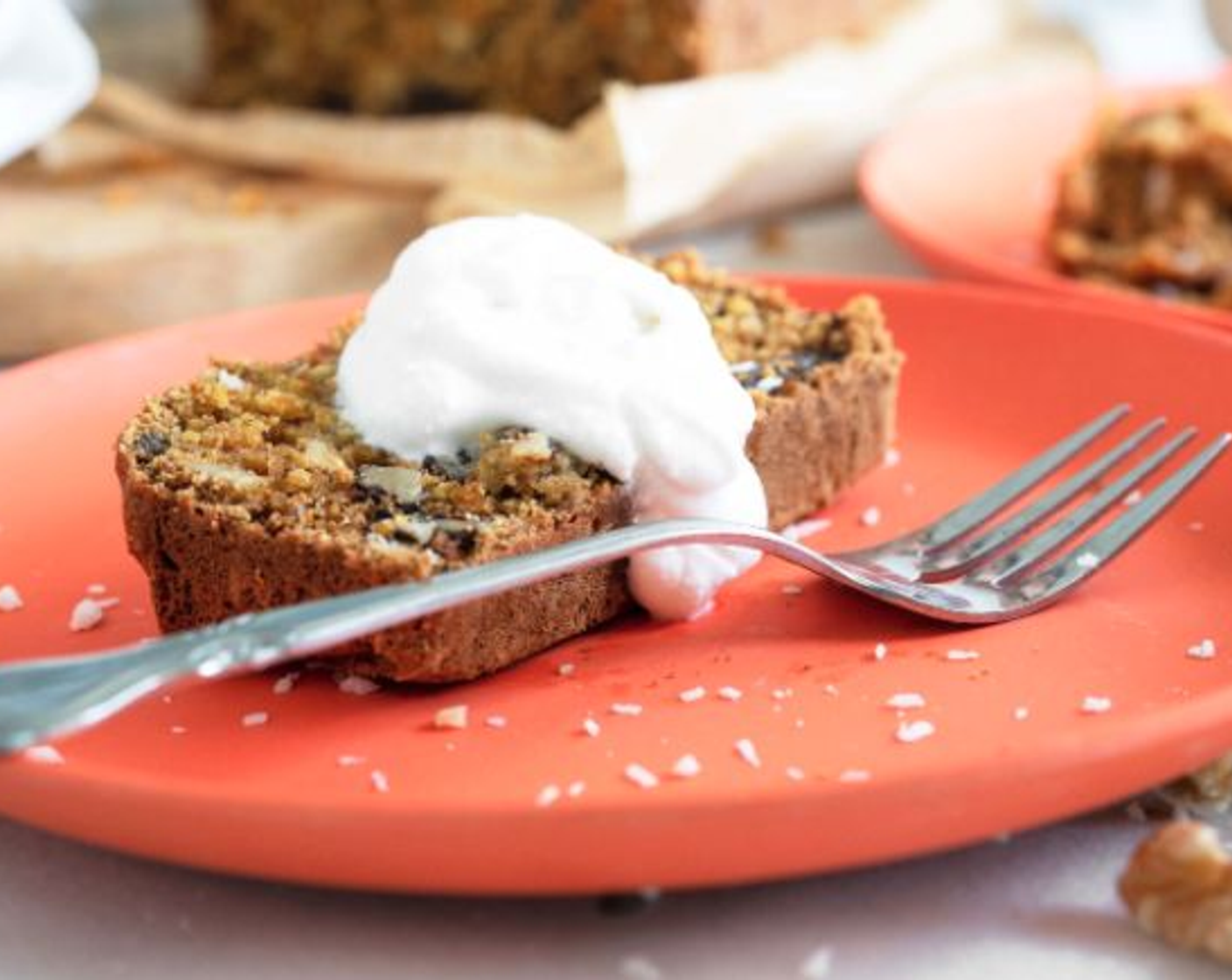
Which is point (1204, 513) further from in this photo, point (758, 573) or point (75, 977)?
point (75, 977)

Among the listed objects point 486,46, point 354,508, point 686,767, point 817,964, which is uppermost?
point 486,46

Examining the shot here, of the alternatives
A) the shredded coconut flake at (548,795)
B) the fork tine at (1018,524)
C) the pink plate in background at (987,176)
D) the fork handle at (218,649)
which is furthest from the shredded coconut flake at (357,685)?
the pink plate in background at (987,176)

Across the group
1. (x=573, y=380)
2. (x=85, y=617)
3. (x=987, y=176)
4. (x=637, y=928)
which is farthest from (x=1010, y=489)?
(x=987, y=176)

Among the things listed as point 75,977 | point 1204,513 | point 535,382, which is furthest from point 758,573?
point 75,977

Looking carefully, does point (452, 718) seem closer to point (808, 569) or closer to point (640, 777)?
point (640, 777)

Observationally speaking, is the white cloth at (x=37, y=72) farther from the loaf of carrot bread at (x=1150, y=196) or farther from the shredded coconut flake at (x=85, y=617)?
Result: the loaf of carrot bread at (x=1150, y=196)
